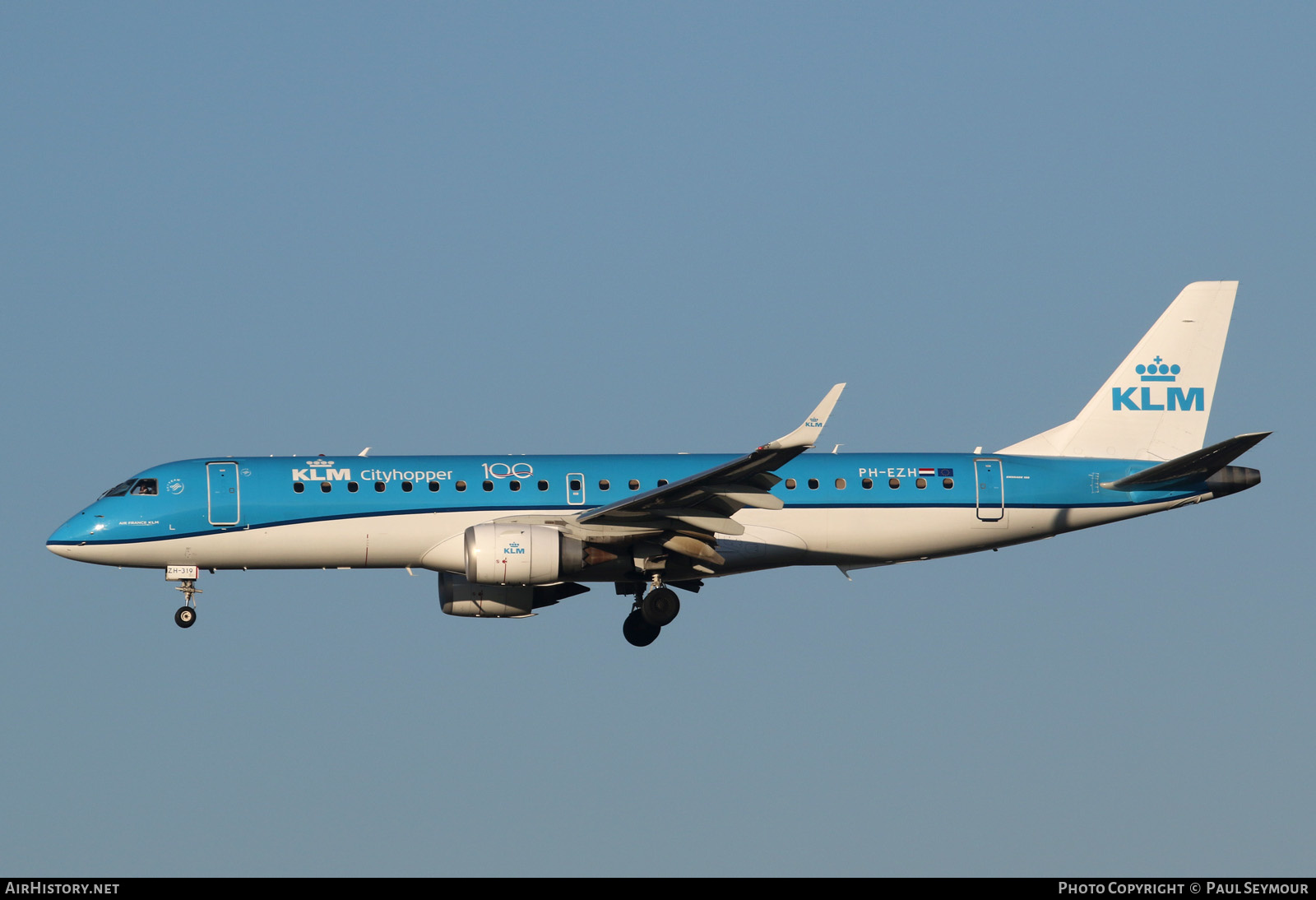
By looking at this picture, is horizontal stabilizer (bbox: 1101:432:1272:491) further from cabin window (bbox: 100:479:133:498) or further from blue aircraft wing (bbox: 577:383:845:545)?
cabin window (bbox: 100:479:133:498)

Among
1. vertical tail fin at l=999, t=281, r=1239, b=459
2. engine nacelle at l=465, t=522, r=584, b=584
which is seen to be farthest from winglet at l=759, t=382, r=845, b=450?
vertical tail fin at l=999, t=281, r=1239, b=459

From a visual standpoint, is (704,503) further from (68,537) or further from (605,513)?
(68,537)

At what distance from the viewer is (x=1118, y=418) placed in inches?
1806

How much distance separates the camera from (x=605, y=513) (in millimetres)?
39469

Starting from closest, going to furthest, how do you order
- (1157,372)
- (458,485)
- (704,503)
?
(704,503) < (458,485) < (1157,372)

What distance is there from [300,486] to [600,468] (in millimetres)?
7318

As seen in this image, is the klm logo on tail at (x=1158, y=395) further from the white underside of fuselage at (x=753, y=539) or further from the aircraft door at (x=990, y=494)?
the aircraft door at (x=990, y=494)

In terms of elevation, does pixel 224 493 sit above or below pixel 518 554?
above

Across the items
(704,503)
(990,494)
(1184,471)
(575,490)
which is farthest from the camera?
(990,494)

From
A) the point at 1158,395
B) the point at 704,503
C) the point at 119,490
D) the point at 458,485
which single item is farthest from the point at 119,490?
the point at 1158,395

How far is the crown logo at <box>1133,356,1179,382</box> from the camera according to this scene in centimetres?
4644

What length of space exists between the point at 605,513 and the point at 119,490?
476 inches

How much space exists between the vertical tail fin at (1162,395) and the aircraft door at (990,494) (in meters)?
2.16

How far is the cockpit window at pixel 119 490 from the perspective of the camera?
41.4 m
